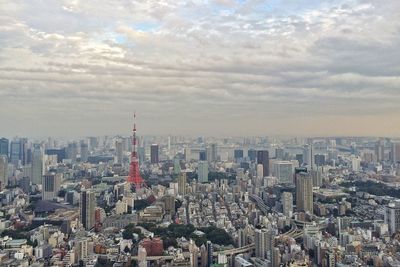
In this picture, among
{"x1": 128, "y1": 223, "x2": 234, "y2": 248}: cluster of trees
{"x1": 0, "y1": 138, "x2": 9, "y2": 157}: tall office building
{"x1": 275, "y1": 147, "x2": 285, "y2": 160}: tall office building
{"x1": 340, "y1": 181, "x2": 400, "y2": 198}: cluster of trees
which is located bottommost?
{"x1": 128, "y1": 223, "x2": 234, "y2": 248}: cluster of trees

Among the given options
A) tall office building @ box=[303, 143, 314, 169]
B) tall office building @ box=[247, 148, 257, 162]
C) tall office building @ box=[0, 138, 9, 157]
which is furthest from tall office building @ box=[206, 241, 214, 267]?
tall office building @ box=[0, 138, 9, 157]

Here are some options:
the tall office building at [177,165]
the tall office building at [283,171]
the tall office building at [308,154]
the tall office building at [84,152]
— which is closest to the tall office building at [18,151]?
the tall office building at [84,152]

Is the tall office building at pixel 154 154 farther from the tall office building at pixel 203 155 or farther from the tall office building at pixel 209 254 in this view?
the tall office building at pixel 209 254

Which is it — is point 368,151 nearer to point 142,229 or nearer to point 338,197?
point 338,197

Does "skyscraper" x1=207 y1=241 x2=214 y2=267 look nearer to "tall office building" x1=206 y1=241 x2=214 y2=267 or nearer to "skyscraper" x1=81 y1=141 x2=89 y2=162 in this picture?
"tall office building" x1=206 y1=241 x2=214 y2=267

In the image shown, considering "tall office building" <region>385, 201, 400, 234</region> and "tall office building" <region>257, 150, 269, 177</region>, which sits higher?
"tall office building" <region>257, 150, 269, 177</region>

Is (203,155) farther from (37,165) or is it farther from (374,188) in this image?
(374,188)

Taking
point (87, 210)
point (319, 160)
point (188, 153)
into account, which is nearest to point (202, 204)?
point (87, 210)
